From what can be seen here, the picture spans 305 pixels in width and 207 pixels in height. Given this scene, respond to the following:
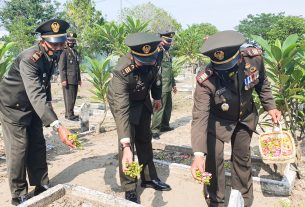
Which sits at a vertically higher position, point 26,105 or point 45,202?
point 26,105

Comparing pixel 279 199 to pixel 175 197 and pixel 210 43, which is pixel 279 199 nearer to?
pixel 175 197

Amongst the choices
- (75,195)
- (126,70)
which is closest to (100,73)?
(126,70)

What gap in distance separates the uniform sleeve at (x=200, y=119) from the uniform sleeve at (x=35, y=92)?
1.35m

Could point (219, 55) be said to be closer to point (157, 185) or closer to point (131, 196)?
point (131, 196)

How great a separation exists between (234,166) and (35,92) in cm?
215

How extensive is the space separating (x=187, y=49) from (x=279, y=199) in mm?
8616

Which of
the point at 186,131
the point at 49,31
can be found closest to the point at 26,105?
the point at 49,31

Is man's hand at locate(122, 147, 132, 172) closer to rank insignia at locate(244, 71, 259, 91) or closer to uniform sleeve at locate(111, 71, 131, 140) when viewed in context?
uniform sleeve at locate(111, 71, 131, 140)

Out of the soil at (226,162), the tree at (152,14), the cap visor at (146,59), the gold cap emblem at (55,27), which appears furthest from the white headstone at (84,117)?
the tree at (152,14)

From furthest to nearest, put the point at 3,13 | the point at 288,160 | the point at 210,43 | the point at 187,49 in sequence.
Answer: the point at 3,13, the point at 187,49, the point at 288,160, the point at 210,43

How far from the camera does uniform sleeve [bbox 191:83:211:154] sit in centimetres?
294

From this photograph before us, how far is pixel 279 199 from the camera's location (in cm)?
397

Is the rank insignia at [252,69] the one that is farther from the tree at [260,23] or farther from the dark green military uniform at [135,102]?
the tree at [260,23]

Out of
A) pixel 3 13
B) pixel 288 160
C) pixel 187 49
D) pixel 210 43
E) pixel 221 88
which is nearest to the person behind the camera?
pixel 210 43
